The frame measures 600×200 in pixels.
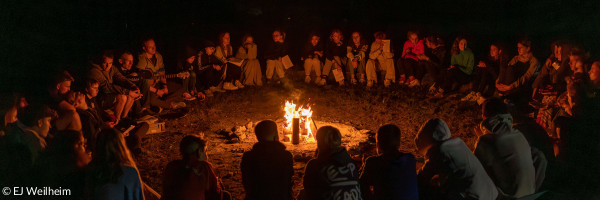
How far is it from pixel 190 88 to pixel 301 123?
3431 millimetres

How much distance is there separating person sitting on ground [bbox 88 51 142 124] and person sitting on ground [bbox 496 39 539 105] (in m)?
7.42

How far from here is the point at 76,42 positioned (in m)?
10.8

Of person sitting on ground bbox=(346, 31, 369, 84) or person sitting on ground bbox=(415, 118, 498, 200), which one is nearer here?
person sitting on ground bbox=(415, 118, 498, 200)

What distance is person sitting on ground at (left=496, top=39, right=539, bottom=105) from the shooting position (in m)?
9.94

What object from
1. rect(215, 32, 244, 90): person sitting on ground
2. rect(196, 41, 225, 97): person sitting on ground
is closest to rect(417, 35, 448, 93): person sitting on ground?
rect(215, 32, 244, 90): person sitting on ground

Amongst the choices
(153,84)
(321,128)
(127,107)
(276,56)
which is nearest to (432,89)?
(276,56)

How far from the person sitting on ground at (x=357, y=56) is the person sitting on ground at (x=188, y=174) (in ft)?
27.7

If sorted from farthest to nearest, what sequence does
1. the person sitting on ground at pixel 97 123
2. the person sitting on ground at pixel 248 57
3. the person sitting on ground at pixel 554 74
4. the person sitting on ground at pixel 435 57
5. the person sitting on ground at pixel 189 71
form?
the person sitting on ground at pixel 248 57 → the person sitting on ground at pixel 435 57 → the person sitting on ground at pixel 189 71 → the person sitting on ground at pixel 554 74 → the person sitting on ground at pixel 97 123

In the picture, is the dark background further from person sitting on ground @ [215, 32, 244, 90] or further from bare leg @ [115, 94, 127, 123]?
bare leg @ [115, 94, 127, 123]

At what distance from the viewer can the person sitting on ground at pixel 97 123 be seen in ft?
23.4

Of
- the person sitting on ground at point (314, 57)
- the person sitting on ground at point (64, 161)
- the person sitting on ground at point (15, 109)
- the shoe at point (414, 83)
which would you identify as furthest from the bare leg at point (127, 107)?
the shoe at point (414, 83)

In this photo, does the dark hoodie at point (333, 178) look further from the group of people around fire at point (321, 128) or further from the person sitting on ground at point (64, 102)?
the person sitting on ground at point (64, 102)

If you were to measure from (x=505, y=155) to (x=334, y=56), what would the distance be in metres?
8.03

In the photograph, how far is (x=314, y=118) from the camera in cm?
995
